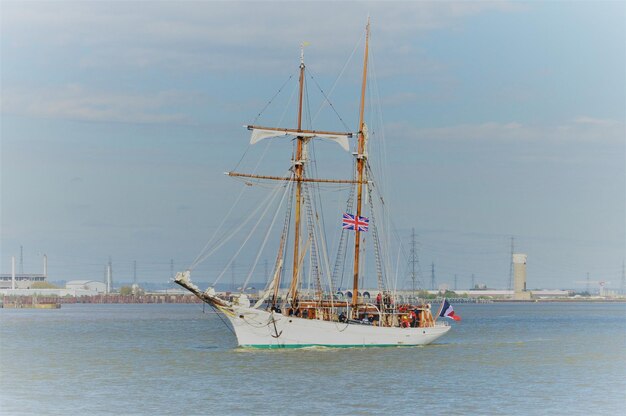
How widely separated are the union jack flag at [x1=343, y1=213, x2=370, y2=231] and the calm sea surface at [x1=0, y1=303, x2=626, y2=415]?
9.94 meters

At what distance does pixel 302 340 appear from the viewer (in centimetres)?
8288

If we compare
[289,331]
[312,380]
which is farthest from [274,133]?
[312,380]

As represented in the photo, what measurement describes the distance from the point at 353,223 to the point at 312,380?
82.5 feet

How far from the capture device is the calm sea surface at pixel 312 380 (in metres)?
55.2

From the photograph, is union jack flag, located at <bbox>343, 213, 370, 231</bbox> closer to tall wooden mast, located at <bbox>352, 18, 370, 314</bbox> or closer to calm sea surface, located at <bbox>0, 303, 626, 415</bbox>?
tall wooden mast, located at <bbox>352, 18, 370, 314</bbox>

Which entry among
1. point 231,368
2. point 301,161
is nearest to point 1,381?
point 231,368

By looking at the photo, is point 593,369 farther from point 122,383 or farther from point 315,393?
point 122,383

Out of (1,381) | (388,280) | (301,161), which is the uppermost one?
(301,161)

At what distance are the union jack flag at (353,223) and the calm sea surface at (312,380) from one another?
9.94m

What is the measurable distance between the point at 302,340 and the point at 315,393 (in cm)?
2299

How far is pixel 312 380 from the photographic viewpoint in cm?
6581

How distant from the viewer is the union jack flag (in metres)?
88.7

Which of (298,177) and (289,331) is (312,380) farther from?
(298,177)

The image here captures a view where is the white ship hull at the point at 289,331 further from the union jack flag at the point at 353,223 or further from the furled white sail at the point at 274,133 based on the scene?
the furled white sail at the point at 274,133
